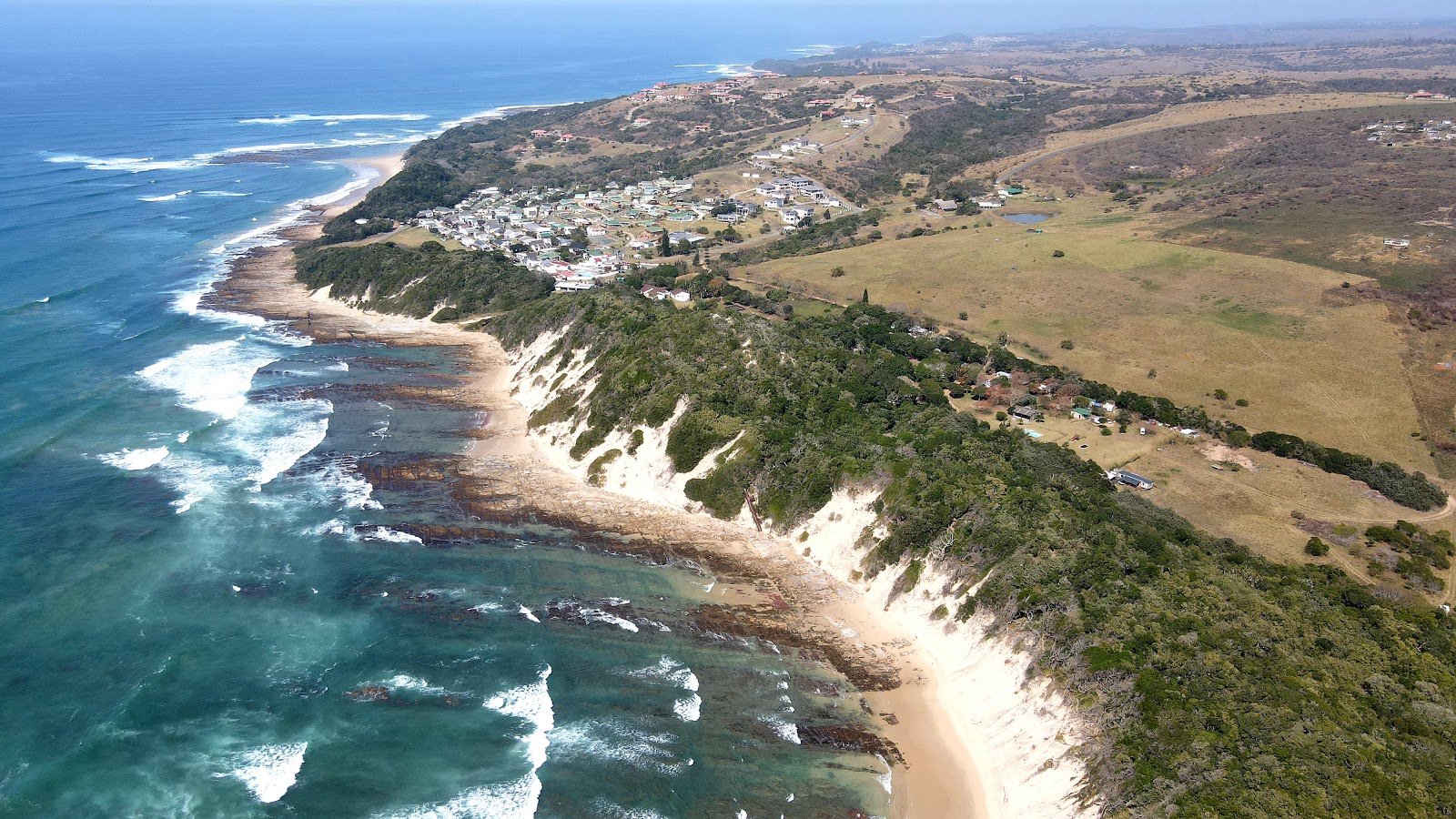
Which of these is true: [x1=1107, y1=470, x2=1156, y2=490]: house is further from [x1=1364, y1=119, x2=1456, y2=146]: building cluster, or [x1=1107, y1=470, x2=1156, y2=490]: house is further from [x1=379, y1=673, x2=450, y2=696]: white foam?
[x1=1364, y1=119, x2=1456, y2=146]: building cluster

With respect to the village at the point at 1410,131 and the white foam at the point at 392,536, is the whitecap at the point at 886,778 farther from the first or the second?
the village at the point at 1410,131

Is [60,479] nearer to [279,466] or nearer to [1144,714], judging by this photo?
[279,466]

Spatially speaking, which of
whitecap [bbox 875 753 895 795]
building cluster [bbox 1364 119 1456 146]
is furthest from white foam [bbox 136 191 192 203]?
building cluster [bbox 1364 119 1456 146]

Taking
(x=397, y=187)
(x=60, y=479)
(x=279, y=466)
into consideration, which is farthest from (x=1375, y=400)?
(x=397, y=187)

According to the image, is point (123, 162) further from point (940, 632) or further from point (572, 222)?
point (940, 632)

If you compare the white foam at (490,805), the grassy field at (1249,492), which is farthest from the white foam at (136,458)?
the grassy field at (1249,492)

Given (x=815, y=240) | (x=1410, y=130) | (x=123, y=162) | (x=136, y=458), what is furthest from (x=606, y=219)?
(x=1410, y=130)
